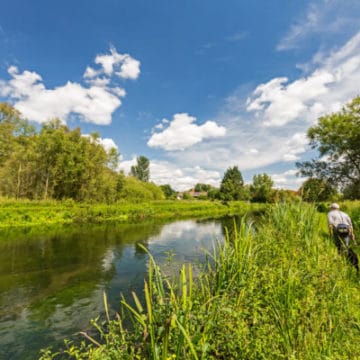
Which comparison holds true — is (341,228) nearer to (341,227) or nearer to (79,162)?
(341,227)

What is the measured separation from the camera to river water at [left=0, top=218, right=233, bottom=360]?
414 centimetres

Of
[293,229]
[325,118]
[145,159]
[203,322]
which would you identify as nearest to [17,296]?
[203,322]

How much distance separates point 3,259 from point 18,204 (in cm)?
1250

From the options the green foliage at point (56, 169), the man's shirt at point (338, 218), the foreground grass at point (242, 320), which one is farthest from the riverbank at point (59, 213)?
the foreground grass at point (242, 320)

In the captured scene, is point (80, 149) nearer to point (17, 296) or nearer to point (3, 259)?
point (3, 259)

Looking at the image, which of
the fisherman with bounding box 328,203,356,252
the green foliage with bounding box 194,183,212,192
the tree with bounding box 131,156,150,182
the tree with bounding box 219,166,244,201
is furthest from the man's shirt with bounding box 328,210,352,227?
the green foliage with bounding box 194,183,212,192

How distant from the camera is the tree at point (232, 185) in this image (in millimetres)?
59250

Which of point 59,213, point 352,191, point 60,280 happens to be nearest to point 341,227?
point 60,280

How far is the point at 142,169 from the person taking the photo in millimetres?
76062

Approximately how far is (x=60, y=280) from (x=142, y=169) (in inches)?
2765

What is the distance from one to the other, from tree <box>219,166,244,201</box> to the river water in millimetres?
47881

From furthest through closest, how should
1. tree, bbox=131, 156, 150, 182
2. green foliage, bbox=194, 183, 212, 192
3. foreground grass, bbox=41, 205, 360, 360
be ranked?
1. green foliage, bbox=194, 183, 212, 192
2. tree, bbox=131, 156, 150, 182
3. foreground grass, bbox=41, 205, 360, 360

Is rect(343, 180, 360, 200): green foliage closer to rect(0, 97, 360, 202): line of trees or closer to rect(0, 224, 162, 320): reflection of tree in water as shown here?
rect(0, 97, 360, 202): line of trees

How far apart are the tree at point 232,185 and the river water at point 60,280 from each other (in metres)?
47.9
